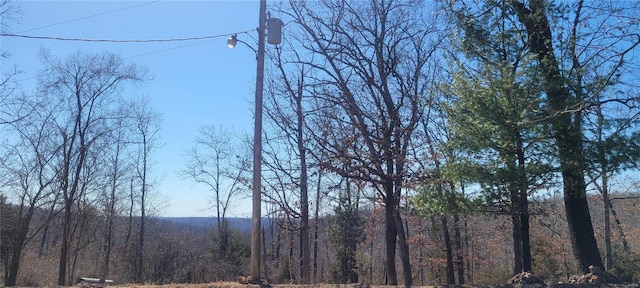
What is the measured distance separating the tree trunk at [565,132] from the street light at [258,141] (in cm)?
540

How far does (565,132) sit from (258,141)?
634 cm

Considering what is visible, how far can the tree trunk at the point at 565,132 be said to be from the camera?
968cm

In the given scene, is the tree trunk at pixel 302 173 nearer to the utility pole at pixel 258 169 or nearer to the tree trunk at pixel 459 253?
the utility pole at pixel 258 169

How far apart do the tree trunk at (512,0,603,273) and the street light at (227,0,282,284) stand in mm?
5403

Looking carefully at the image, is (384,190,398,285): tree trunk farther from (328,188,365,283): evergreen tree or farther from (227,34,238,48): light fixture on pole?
(328,188,365,283): evergreen tree

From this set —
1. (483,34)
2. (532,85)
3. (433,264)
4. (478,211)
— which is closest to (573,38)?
(532,85)

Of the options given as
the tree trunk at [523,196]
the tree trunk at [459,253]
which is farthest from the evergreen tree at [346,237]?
the tree trunk at [523,196]

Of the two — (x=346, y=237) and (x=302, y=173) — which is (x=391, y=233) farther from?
(x=346, y=237)

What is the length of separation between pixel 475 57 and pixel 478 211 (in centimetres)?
366

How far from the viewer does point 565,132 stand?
32.5ft

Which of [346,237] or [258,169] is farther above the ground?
[258,169]

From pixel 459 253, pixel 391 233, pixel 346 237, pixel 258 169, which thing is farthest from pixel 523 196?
pixel 346 237

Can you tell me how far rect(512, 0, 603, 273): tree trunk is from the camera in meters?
9.68

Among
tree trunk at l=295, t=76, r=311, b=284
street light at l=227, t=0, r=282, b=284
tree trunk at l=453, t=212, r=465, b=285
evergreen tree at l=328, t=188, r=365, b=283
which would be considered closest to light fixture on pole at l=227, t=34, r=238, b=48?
street light at l=227, t=0, r=282, b=284
